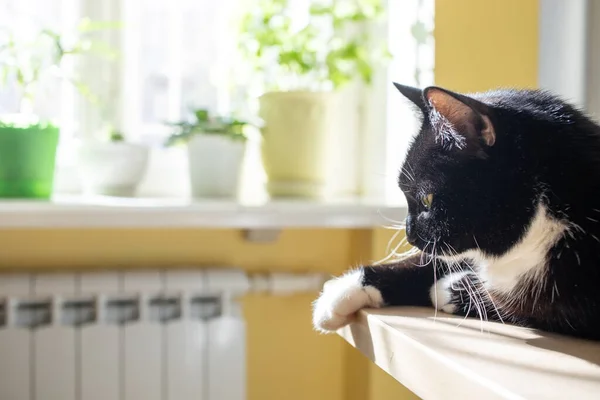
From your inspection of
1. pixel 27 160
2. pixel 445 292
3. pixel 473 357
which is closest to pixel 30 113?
pixel 27 160

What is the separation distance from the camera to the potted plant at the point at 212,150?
129cm

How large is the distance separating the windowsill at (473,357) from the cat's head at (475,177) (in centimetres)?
7

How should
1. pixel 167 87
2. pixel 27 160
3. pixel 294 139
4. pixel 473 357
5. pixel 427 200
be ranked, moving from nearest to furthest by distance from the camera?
pixel 473 357
pixel 427 200
pixel 27 160
pixel 294 139
pixel 167 87

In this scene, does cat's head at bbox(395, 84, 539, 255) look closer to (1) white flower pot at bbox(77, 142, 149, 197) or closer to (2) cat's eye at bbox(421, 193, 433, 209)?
(2) cat's eye at bbox(421, 193, 433, 209)

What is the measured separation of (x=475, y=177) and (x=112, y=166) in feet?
2.88

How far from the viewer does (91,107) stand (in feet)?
4.83

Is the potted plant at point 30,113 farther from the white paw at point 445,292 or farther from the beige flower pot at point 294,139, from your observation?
the white paw at point 445,292

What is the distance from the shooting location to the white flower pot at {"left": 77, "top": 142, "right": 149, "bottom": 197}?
1.27 m

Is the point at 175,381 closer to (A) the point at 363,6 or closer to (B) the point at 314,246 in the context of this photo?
(B) the point at 314,246

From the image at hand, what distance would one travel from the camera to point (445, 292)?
2.21ft

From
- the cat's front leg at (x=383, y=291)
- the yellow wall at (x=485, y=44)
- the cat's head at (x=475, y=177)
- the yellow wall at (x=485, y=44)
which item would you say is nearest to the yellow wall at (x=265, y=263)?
the yellow wall at (x=485, y=44)

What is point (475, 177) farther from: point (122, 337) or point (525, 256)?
point (122, 337)

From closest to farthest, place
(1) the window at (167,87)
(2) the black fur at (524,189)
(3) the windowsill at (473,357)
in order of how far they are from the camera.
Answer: (3) the windowsill at (473,357) < (2) the black fur at (524,189) < (1) the window at (167,87)

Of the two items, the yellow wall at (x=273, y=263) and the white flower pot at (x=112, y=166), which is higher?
the white flower pot at (x=112, y=166)
